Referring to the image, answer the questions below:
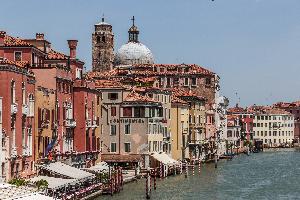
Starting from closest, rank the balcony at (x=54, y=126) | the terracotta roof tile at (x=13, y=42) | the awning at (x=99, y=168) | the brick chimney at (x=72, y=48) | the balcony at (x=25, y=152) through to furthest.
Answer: the balcony at (x=25, y=152)
the terracotta roof tile at (x=13, y=42)
the balcony at (x=54, y=126)
the awning at (x=99, y=168)
the brick chimney at (x=72, y=48)

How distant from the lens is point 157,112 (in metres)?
64.9

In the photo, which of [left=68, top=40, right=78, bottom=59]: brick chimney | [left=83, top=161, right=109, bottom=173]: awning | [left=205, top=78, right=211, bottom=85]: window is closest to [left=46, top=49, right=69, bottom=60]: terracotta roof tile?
[left=68, top=40, right=78, bottom=59]: brick chimney

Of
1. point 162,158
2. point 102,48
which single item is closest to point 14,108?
point 162,158

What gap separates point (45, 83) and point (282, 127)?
123326 mm

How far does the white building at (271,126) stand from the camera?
15975cm

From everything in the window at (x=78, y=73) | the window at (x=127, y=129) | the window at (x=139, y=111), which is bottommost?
the window at (x=127, y=129)

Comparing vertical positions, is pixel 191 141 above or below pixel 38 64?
below

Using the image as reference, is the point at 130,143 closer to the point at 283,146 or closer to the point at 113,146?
the point at 113,146

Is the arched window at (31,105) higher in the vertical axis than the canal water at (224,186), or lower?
higher

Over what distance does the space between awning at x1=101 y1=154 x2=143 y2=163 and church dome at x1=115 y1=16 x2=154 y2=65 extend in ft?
126

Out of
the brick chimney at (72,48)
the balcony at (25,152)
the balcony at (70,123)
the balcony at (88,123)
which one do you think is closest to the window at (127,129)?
the balcony at (88,123)

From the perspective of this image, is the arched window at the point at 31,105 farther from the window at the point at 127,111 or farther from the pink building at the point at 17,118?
the window at the point at 127,111

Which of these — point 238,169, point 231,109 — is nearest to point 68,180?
point 238,169

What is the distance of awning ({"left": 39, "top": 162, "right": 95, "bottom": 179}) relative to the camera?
41.1m
